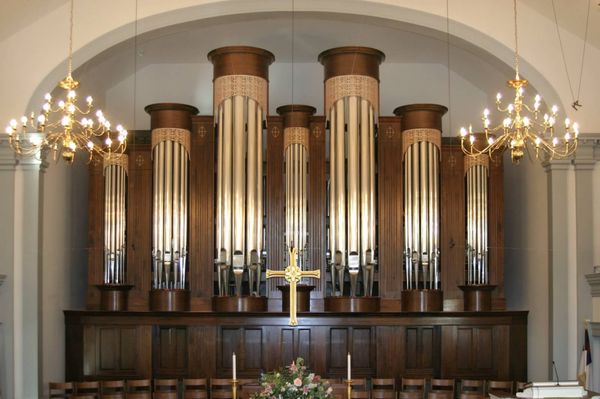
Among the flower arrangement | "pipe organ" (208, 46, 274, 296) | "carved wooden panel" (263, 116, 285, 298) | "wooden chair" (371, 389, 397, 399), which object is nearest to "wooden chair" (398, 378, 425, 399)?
"wooden chair" (371, 389, 397, 399)

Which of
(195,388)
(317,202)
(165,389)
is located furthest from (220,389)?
(317,202)

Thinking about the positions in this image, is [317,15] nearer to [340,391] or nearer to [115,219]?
[115,219]

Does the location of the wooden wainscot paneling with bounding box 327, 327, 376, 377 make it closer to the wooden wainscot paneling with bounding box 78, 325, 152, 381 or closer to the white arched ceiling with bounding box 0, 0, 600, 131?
the wooden wainscot paneling with bounding box 78, 325, 152, 381

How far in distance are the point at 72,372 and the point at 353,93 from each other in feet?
17.9

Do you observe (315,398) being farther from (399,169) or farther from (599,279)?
(399,169)

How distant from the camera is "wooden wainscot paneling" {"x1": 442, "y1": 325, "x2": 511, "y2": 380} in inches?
517

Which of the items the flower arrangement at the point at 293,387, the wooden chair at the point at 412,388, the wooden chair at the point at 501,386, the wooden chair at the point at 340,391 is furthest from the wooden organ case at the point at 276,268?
the flower arrangement at the point at 293,387

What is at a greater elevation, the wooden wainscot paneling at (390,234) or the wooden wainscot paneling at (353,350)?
the wooden wainscot paneling at (390,234)

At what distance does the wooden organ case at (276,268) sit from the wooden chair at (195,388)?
1.45 feet

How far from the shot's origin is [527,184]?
1389cm

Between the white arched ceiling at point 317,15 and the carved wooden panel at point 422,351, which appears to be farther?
the carved wooden panel at point 422,351

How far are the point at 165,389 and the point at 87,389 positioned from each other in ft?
3.38

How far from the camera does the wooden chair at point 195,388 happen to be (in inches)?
461

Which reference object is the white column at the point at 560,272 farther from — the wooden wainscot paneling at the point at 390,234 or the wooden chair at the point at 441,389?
the wooden wainscot paneling at the point at 390,234
